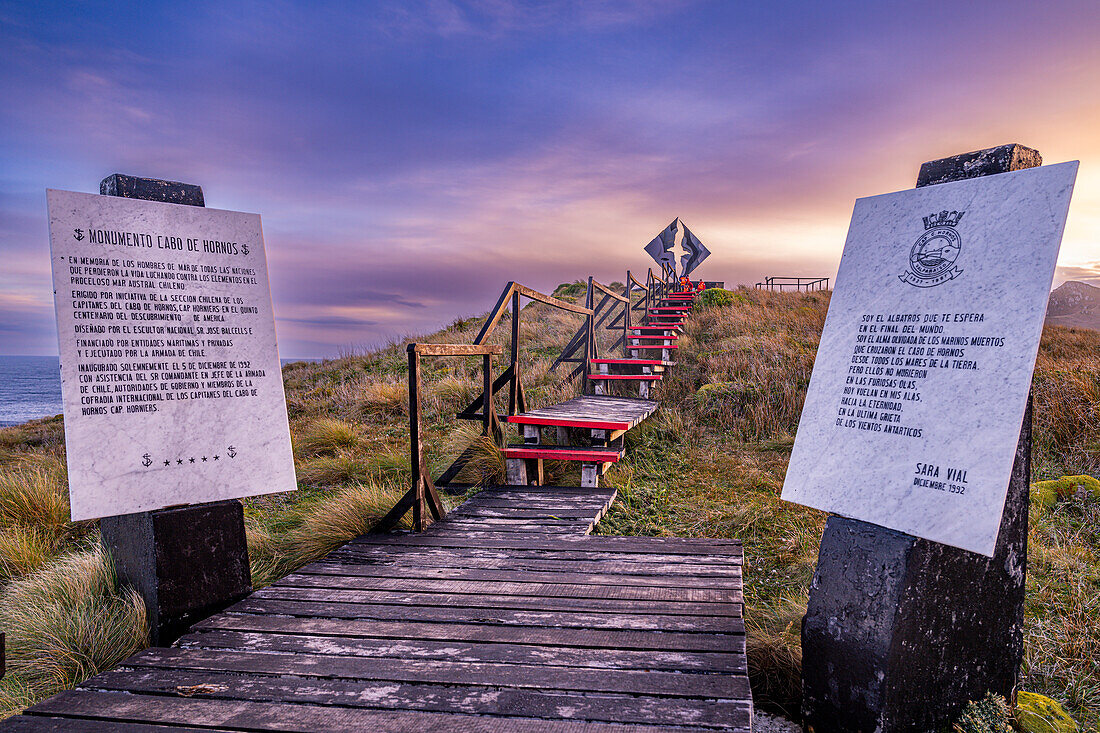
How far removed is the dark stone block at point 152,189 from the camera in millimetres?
3023

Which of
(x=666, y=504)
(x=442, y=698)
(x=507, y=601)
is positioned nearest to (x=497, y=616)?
(x=507, y=601)

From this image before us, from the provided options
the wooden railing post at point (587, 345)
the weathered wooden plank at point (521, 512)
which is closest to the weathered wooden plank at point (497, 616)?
the weathered wooden plank at point (521, 512)

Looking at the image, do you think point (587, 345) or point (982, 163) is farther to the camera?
point (587, 345)

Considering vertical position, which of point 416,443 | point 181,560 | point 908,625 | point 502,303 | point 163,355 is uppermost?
point 502,303

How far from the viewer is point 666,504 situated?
5.22m

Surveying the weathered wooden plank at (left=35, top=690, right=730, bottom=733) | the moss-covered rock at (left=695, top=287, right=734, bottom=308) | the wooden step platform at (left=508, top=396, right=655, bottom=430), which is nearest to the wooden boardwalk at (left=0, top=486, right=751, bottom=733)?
the weathered wooden plank at (left=35, top=690, right=730, bottom=733)

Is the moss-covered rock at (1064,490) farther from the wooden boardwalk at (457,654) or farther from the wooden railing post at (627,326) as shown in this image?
the wooden railing post at (627,326)

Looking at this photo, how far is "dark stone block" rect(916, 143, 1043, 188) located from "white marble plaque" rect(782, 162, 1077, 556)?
0.31 ft

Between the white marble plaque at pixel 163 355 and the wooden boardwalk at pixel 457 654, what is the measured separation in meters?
0.76

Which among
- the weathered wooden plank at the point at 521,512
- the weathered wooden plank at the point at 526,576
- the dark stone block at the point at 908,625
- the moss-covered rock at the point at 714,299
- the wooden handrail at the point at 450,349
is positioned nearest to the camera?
the dark stone block at the point at 908,625

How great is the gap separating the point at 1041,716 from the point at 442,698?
2.24m

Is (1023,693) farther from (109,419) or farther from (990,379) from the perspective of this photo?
(109,419)

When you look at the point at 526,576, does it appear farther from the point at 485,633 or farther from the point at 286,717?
the point at 286,717

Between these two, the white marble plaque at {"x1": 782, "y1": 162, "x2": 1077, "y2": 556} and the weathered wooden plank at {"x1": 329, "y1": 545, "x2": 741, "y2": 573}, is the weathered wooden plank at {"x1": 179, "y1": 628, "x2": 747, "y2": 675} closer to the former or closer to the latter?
the white marble plaque at {"x1": 782, "y1": 162, "x2": 1077, "y2": 556}
